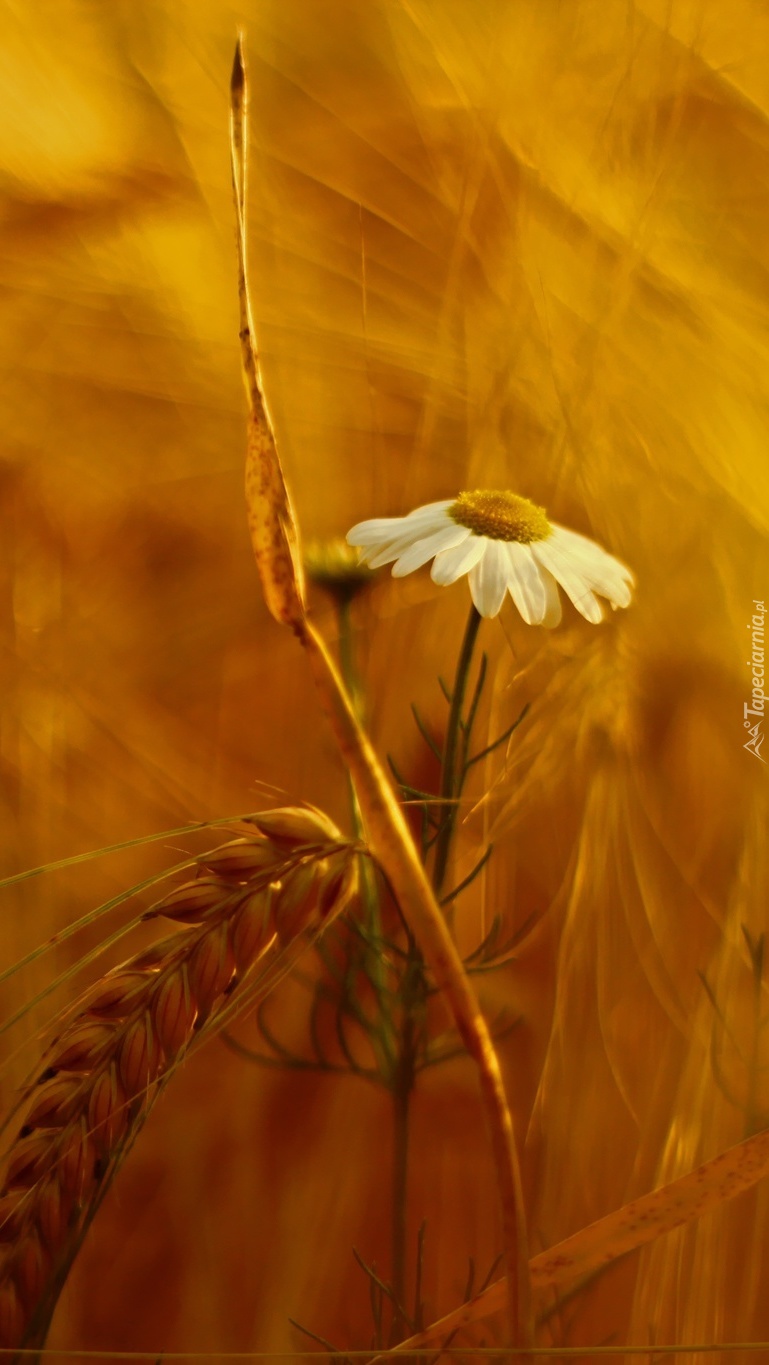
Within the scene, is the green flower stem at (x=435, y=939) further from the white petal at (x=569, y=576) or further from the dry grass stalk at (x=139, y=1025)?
the white petal at (x=569, y=576)

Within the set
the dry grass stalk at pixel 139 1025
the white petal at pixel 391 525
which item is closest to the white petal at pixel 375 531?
the white petal at pixel 391 525

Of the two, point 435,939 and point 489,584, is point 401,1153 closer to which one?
point 435,939

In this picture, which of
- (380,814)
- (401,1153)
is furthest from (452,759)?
(401,1153)

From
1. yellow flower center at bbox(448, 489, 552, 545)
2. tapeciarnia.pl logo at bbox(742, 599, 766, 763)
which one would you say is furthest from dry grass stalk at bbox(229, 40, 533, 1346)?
tapeciarnia.pl logo at bbox(742, 599, 766, 763)

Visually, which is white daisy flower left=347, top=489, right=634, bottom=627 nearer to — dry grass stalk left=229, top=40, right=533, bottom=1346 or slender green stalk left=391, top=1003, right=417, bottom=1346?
dry grass stalk left=229, top=40, right=533, bottom=1346

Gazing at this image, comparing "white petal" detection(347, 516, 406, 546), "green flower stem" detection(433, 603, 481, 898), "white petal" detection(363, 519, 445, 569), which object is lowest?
"green flower stem" detection(433, 603, 481, 898)
